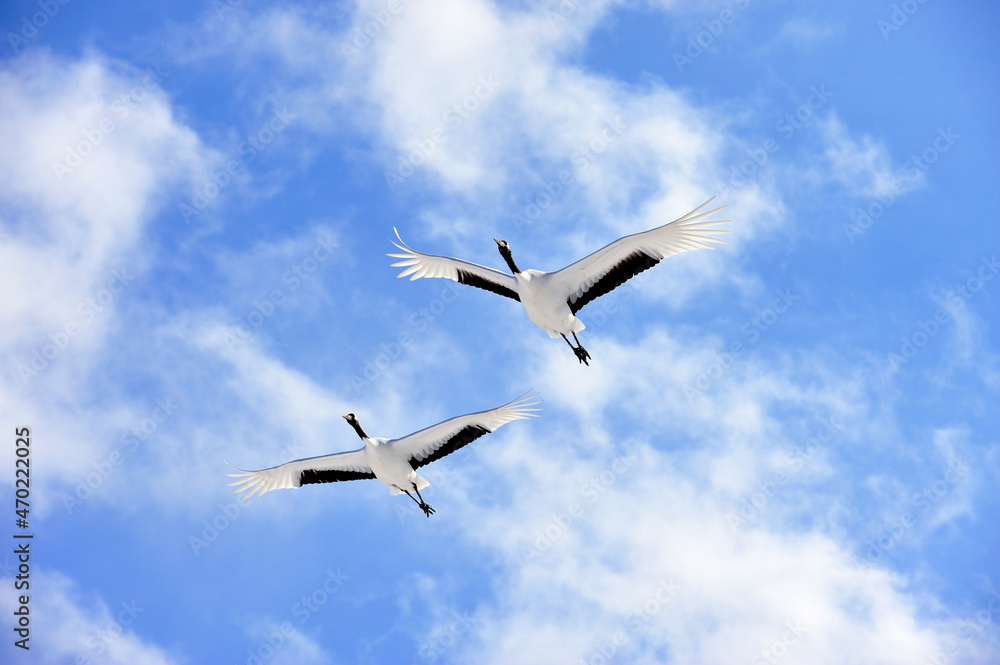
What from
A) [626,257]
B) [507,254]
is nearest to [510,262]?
[507,254]

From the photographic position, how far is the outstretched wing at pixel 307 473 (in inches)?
1200

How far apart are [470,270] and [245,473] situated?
9384mm

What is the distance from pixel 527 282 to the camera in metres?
28.4

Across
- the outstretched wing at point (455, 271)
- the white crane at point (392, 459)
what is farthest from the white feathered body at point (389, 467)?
the outstretched wing at point (455, 271)

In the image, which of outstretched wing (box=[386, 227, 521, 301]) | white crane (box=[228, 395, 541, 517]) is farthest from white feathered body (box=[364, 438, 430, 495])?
outstretched wing (box=[386, 227, 521, 301])

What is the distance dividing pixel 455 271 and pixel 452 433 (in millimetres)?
4978

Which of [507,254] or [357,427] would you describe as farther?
[357,427]

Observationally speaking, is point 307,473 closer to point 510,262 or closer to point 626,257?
point 510,262

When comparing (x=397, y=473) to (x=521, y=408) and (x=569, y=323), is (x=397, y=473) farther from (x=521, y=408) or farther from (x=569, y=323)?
(x=569, y=323)

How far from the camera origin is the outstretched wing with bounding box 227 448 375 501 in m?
30.5

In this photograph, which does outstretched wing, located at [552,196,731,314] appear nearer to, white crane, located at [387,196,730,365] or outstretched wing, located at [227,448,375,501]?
white crane, located at [387,196,730,365]

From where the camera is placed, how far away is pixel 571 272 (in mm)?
27719

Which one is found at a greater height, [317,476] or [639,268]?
[639,268]

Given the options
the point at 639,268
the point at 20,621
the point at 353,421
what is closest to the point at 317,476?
the point at 353,421
